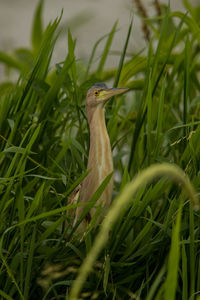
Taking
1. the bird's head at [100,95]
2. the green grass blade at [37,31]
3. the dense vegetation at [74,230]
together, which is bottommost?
the dense vegetation at [74,230]

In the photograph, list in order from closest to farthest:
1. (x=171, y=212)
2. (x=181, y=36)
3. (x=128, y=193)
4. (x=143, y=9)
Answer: (x=128, y=193) < (x=171, y=212) < (x=181, y=36) < (x=143, y=9)

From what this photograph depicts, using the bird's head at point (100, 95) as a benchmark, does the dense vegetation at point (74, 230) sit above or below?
below

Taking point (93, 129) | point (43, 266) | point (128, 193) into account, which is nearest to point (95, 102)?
point (93, 129)

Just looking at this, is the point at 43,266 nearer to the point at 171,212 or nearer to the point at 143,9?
the point at 171,212

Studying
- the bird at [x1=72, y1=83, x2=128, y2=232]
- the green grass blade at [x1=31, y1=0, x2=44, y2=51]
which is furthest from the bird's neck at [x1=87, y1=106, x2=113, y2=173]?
the green grass blade at [x1=31, y1=0, x2=44, y2=51]

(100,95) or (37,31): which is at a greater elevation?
(37,31)

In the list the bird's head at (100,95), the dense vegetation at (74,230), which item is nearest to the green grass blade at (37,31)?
the dense vegetation at (74,230)

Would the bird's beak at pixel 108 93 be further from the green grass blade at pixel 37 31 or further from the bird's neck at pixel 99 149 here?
the green grass blade at pixel 37 31

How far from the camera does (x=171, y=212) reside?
0.94m

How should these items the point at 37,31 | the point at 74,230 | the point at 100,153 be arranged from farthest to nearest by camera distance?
the point at 37,31
the point at 100,153
the point at 74,230

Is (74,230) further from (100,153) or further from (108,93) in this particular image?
(108,93)

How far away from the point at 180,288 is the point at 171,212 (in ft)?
0.44

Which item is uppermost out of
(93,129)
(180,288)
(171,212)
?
(93,129)

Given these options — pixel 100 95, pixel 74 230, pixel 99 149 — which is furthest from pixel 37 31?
pixel 74 230
